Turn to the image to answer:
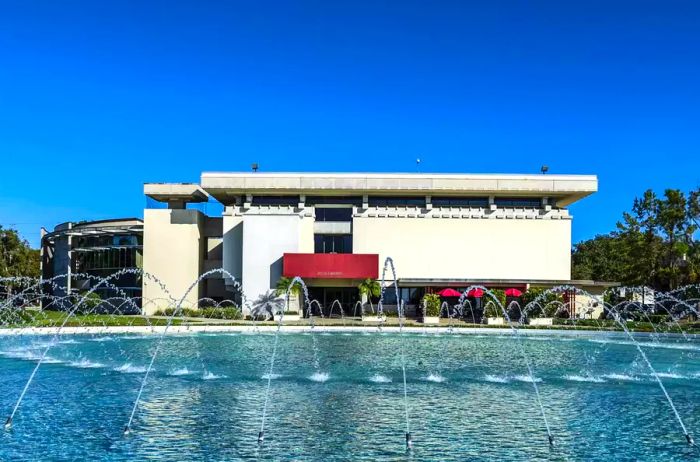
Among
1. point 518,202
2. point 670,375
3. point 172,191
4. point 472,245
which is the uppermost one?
point 172,191

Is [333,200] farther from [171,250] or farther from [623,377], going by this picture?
[623,377]

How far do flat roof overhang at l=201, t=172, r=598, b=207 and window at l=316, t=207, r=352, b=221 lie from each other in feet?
5.55

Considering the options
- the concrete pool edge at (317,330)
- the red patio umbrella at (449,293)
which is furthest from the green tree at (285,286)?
the red patio umbrella at (449,293)

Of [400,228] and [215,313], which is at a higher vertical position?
[400,228]

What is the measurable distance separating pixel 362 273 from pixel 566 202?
21.8m

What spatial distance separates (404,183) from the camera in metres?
50.8

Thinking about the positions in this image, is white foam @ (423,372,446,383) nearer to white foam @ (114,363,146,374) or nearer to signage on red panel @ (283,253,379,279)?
white foam @ (114,363,146,374)

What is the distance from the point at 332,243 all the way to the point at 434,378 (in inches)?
1311

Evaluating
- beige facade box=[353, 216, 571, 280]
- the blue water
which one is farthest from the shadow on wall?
the blue water

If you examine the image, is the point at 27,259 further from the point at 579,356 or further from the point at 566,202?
the point at 579,356

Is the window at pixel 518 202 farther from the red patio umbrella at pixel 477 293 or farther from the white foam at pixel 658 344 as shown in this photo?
the white foam at pixel 658 344

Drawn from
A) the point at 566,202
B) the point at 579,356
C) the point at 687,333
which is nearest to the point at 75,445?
the point at 579,356

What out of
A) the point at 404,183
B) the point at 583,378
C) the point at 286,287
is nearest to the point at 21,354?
the point at 583,378

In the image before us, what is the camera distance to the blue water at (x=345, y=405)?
37.7 ft
